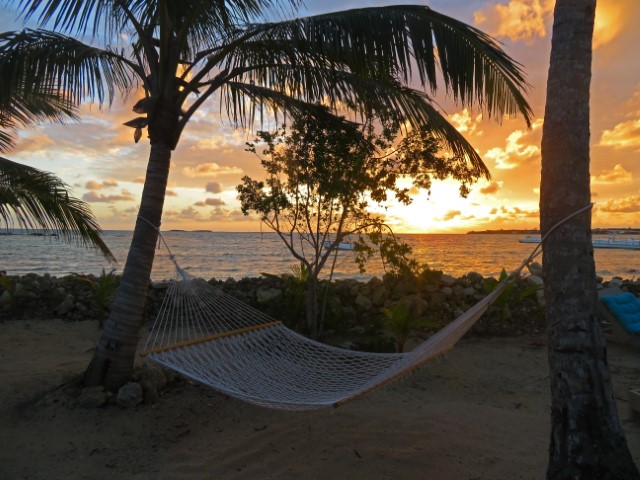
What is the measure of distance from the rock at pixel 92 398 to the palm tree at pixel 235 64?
0.07 meters

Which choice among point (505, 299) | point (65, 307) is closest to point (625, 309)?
point (505, 299)

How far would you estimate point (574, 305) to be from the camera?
58.8 inches

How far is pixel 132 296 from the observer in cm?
266

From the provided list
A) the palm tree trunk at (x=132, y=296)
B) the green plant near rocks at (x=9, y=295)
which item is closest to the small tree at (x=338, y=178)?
the palm tree trunk at (x=132, y=296)

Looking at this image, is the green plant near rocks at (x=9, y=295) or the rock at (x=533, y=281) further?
the rock at (x=533, y=281)

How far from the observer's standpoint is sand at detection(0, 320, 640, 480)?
6.70 ft

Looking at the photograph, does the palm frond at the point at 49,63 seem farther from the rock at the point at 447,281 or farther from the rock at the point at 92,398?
the rock at the point at 447,281

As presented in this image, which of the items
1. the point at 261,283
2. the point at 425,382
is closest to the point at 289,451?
the point at 425,382

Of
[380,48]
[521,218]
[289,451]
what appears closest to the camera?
[289,451]

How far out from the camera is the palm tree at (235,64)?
233cm

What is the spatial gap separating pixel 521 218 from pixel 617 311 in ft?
34.3

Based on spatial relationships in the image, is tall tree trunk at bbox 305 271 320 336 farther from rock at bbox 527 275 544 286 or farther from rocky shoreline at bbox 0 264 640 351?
rock at bbox 527 275 544 286

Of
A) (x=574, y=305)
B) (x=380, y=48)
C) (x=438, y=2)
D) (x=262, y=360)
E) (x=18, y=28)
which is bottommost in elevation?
(x=262, y=360)

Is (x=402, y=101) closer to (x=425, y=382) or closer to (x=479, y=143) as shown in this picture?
(x=479, y=143)
